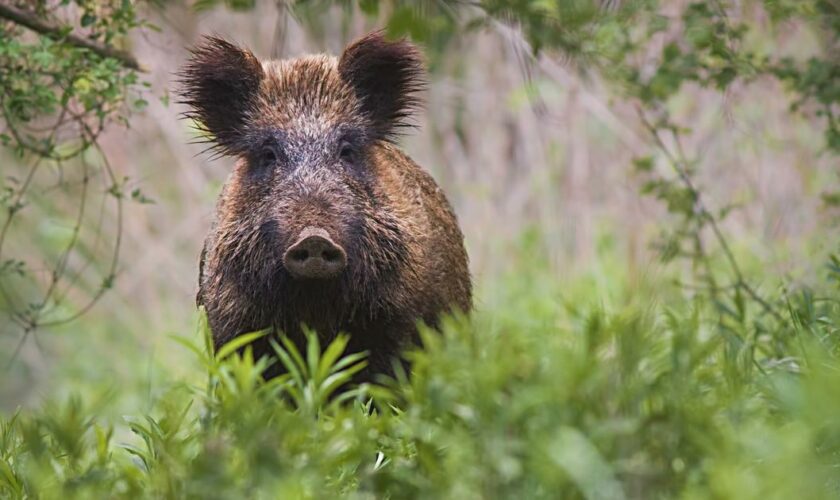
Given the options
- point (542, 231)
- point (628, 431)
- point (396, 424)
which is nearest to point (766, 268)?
point (542, 231)

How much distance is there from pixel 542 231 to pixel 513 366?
317 inches

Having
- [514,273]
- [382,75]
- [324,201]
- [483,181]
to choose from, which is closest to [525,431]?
[324,201]

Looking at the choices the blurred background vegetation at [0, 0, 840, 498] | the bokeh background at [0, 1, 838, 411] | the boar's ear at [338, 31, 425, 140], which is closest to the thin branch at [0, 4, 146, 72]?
the blurred background vegetation at [0, 0, 840, 498]

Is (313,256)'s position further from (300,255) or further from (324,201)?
(324,201)

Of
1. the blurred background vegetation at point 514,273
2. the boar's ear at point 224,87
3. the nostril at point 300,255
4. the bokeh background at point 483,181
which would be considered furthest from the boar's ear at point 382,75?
the bokeh background at point 483,181

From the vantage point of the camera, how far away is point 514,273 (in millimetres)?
11188

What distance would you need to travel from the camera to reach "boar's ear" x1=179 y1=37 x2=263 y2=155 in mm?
6211

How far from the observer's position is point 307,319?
5727 mm

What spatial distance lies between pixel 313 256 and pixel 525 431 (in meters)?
2.23

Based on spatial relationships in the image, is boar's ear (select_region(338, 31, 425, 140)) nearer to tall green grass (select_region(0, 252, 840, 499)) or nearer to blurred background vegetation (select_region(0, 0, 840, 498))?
blurred background vegetation (select_region(0, 0, 840, 498))

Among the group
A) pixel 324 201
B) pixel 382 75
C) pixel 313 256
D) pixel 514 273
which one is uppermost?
pixel 382 75

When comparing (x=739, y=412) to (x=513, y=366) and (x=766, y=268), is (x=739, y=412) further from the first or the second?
(x=766, y=268)

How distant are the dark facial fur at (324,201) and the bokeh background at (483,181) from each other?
8.70ft

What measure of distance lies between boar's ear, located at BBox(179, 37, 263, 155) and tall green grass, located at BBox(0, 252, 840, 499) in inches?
103
